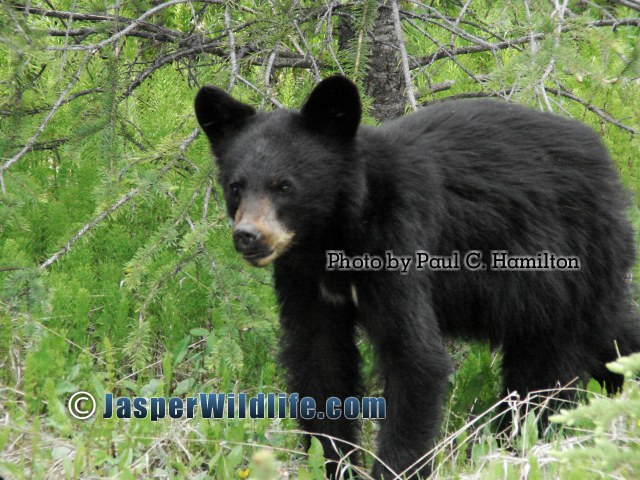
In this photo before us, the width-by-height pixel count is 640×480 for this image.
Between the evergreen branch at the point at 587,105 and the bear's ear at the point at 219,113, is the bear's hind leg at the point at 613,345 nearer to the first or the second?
the evergreen branch at the point at 587,105

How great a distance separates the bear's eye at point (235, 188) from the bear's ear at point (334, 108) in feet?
1.26

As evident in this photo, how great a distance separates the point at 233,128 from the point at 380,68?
5.74ft

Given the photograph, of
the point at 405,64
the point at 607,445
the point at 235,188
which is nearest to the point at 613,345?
the point at 405,64

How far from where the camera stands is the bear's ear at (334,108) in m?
3.42

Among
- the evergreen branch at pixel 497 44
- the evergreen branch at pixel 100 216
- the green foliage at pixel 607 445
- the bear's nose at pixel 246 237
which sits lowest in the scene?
Answer: the green foliage at pixel 607 445

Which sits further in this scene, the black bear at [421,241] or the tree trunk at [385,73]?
the tree trunk at [385,73]

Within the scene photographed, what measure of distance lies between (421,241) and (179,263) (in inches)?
42.2

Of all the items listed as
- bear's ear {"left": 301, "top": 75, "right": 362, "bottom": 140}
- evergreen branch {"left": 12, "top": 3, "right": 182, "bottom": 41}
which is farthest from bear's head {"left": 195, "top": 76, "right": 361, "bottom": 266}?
evergreen branch {"left": 12, "top": 3, "right": 182, "bottom": 41}

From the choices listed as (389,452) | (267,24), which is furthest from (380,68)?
(389,452)

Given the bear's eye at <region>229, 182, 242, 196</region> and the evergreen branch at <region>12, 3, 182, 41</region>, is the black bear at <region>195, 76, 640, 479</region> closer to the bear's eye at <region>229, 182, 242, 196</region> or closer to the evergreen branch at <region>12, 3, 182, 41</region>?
the bear's eye at <region>229, 182, 242, 196</region>

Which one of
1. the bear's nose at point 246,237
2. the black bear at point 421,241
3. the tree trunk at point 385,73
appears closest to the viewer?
the bear's nose at point 246,237

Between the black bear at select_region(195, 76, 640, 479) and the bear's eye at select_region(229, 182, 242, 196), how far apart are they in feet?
0.11

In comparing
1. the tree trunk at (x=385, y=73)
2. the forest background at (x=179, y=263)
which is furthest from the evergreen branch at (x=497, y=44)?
the tree trunk at (x=385, y=73)

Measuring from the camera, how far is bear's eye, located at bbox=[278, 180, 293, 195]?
3471mm
